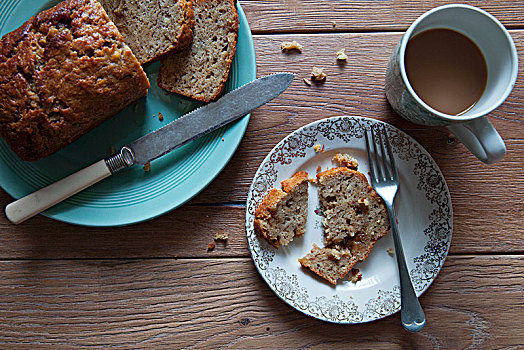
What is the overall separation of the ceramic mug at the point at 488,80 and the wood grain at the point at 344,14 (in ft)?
0.95

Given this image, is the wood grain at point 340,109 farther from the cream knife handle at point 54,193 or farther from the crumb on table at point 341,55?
the cream knife handle at point 54,193

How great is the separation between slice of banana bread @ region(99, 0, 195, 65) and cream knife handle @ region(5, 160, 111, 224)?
19.1 inches

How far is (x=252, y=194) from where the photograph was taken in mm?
1626

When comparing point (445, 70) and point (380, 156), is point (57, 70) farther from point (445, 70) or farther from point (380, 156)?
point (445, 70)

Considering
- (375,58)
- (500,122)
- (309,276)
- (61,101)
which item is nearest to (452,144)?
(500,122)

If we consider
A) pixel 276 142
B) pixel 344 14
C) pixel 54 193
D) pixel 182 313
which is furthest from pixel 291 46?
pixel 182 313

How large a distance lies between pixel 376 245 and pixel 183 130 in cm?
95

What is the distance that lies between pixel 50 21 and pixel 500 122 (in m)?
1.89

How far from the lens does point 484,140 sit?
1396 millimetres

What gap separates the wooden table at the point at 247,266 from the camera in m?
1.72

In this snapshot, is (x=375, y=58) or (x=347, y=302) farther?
(x=375, y=58)

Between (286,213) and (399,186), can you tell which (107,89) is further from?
(399,186)

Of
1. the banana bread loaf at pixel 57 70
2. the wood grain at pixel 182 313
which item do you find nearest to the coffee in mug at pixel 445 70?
the wood grain at pixel 182 313

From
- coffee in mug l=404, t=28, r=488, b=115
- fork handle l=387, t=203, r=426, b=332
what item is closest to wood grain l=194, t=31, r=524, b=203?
coffee in mug l=404, t=28, r=488, b=115
